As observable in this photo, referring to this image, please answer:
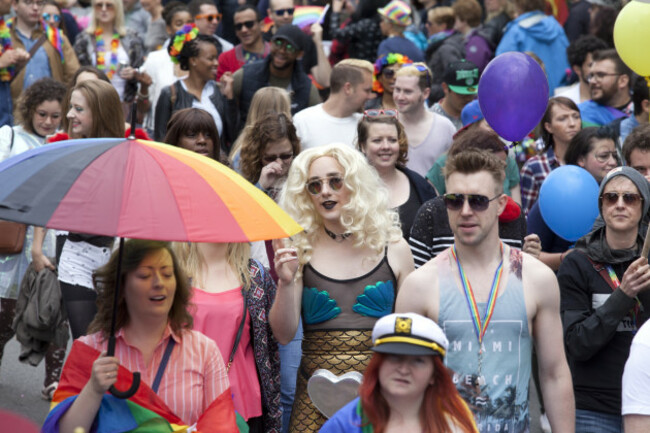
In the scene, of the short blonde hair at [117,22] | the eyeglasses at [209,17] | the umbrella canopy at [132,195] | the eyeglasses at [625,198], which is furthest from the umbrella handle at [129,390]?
the eyeglasses at [209,17]

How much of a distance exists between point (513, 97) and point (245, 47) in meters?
5.15

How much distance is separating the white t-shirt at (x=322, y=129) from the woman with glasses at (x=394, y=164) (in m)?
1.53

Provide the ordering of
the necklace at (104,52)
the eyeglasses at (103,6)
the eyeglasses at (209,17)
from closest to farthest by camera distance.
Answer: the necklace at (104,52), the eyeglasses at (103,6), the eyeglasses at (209,17)

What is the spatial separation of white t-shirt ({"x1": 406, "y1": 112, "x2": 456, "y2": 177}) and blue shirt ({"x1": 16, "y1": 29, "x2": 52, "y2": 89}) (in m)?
4.11

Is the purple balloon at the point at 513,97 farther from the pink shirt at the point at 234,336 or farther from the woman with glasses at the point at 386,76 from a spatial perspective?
the woman with glasses at the point at 386,76

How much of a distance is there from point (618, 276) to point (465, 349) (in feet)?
4.50

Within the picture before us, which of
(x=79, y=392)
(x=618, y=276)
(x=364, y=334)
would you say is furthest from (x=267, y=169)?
(x=79, y=392)

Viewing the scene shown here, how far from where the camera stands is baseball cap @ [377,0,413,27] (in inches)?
466

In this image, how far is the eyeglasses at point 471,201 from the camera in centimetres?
481

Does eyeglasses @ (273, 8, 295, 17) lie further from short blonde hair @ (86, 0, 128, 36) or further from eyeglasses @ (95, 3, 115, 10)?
eyeglasses @ (95, 3, 115, 10)

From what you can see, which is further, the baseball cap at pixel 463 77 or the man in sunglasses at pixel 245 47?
the man in sunglasses at pixel 245 47

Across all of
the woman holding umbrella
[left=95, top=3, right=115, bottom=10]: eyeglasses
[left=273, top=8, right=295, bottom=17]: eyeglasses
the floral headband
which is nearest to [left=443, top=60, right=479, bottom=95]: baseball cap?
the floral headband

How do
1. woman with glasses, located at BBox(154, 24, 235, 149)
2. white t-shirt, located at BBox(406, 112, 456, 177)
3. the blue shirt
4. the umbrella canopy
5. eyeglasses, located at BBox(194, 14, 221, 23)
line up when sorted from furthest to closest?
eyeglasses, located at BBox(194, 14, 221, 23), the blue shirt, woman with glasses, located at BBox(154, 24, 235, 149), white t-shirt, located at BBox(406, 112, 456, 177), the umbrella canopy

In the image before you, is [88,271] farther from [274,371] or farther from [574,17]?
[574,17]
